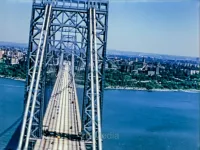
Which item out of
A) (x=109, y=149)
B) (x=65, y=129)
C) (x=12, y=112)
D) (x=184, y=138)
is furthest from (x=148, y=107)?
(x=65, y=129)

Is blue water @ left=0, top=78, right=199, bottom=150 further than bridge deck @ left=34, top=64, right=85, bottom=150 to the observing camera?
Yes

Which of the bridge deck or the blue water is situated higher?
the bridge deck

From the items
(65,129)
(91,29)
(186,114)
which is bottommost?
(186,114)

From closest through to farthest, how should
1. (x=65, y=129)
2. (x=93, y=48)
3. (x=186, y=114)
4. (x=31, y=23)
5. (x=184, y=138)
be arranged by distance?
(x=93, y=48)
(x=31, y=23)
(x=65, y=129)
(x=184, y=138)
(x=186, y=114)

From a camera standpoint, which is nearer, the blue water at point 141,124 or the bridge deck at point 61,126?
the bridge deck at point 61,126

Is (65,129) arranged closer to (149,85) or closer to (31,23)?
(31,23)

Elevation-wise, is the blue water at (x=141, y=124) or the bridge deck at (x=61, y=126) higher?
the bridge deck at (x=61, y=126)
